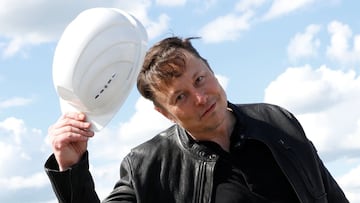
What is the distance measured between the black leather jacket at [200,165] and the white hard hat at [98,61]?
1.07 m

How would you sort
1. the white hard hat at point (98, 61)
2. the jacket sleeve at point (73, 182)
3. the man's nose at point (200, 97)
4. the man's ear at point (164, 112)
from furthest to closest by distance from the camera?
the man's ear at point (164, 112), the man's nose at point (200, 97), the jacket sleeve at point (73, 182), the white hard hat at point (98, 61)

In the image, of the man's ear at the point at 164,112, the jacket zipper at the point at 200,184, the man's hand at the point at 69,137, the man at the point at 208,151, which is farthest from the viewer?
the man's ear at the point at 164,112

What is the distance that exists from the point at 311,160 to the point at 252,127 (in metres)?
0.51

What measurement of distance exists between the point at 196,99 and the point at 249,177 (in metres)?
0.69

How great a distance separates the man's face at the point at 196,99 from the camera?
7156 millimetres

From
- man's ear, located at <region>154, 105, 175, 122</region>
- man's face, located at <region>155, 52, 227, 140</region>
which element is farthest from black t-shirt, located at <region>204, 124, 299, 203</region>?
man's ear, located at <region>154, 105, 175, 122</region>

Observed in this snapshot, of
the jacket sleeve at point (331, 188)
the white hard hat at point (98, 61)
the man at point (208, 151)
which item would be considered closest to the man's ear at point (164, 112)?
the man at point (208, 151)

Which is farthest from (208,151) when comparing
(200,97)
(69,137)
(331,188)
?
(69,137)

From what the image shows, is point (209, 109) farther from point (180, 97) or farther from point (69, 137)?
point (69, 137)

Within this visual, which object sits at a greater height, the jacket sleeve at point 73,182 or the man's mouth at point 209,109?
the man's mouth at point 209,109

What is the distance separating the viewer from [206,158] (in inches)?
292

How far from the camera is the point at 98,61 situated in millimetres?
6305

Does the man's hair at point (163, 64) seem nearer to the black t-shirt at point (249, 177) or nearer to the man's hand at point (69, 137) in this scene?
the black t-shirt at point (249, 177)

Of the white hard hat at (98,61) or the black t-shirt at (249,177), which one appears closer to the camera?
the white hard hat at (98,61)
